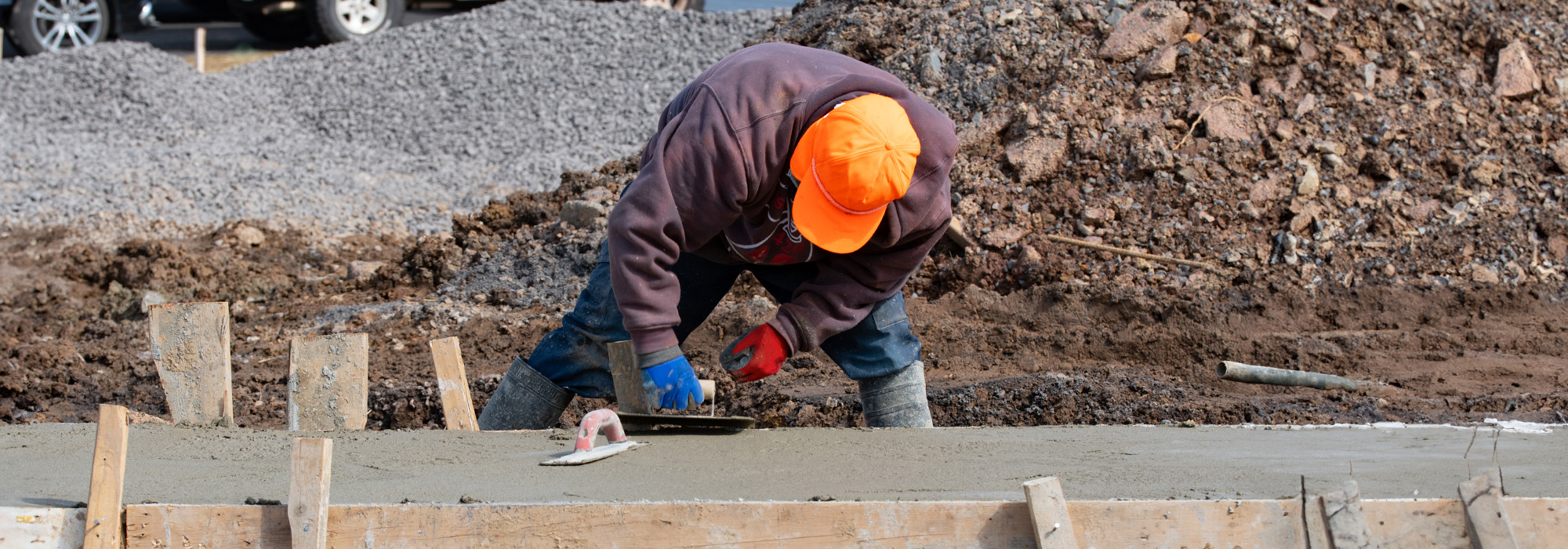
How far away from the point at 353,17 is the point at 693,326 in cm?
969

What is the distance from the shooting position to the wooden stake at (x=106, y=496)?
1968 millimetres

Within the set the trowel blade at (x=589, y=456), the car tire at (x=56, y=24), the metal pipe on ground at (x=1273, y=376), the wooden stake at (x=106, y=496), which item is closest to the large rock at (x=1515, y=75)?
the metal pipe on ground at (x=1273, y=376)

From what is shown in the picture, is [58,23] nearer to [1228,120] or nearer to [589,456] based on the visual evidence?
[1228,120]

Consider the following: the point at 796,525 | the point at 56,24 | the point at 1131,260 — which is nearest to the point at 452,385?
the point at 796,525

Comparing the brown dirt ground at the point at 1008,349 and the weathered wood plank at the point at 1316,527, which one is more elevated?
the weathered wood plank at the point at 1316,527

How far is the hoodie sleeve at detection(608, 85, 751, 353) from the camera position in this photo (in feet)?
8.28

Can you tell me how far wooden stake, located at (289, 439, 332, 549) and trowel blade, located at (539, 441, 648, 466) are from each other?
2.05ft

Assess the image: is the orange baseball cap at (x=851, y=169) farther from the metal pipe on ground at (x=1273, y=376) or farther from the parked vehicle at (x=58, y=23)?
the parked vehicle at (x=58, y=23)

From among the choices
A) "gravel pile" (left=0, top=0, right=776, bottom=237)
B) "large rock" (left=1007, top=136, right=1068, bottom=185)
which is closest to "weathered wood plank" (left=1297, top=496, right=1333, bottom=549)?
"large rock" (left=1007, top=136, right=1068, bottom=185)

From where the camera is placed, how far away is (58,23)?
11.4 meters

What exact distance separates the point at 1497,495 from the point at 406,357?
13.8 feet

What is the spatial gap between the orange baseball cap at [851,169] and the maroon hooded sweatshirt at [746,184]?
0.09 metres

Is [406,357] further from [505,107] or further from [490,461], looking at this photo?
[505,107]

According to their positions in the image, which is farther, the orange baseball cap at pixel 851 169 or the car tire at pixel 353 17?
the car tire at pixel 353 17
